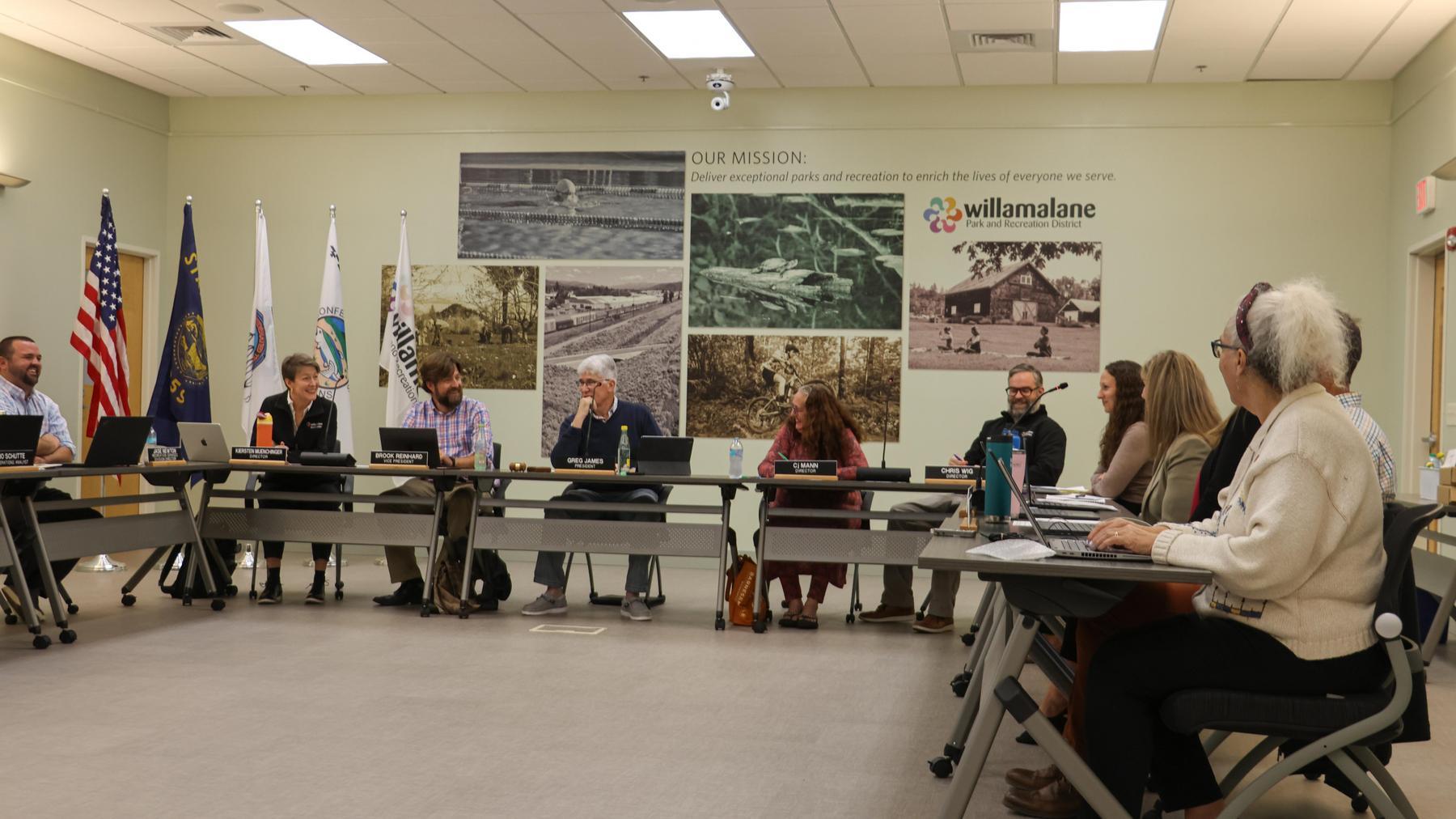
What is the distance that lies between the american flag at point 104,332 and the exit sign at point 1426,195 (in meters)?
7.90

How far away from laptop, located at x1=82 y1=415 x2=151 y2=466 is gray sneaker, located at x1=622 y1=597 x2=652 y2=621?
2.44m

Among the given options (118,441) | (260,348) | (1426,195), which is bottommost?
(118,441)

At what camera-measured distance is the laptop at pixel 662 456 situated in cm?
608

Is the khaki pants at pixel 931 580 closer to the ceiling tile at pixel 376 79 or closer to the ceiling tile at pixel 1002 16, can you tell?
the ceiling tile at pixel 1002 16

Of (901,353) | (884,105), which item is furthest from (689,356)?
(884,105)

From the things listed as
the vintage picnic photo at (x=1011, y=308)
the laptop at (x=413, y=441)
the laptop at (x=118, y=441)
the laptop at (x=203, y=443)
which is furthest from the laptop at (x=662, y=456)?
the vintage picnic photo at (x=1011, y=308)

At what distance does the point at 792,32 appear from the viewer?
23.7 ft

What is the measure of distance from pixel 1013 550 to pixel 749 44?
223 inches

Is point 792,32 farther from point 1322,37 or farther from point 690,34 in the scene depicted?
point 1322,37

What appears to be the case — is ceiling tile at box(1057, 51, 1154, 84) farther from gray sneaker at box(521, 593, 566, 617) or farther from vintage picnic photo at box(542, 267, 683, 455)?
gray sneaker at box(521, 593, 566, 617)

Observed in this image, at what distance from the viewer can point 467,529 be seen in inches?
246

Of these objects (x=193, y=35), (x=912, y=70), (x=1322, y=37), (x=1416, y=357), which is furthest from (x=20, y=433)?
(x=1416, y=357)

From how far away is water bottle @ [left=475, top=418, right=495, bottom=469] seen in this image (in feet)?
20.2

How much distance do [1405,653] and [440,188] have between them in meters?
7.74
